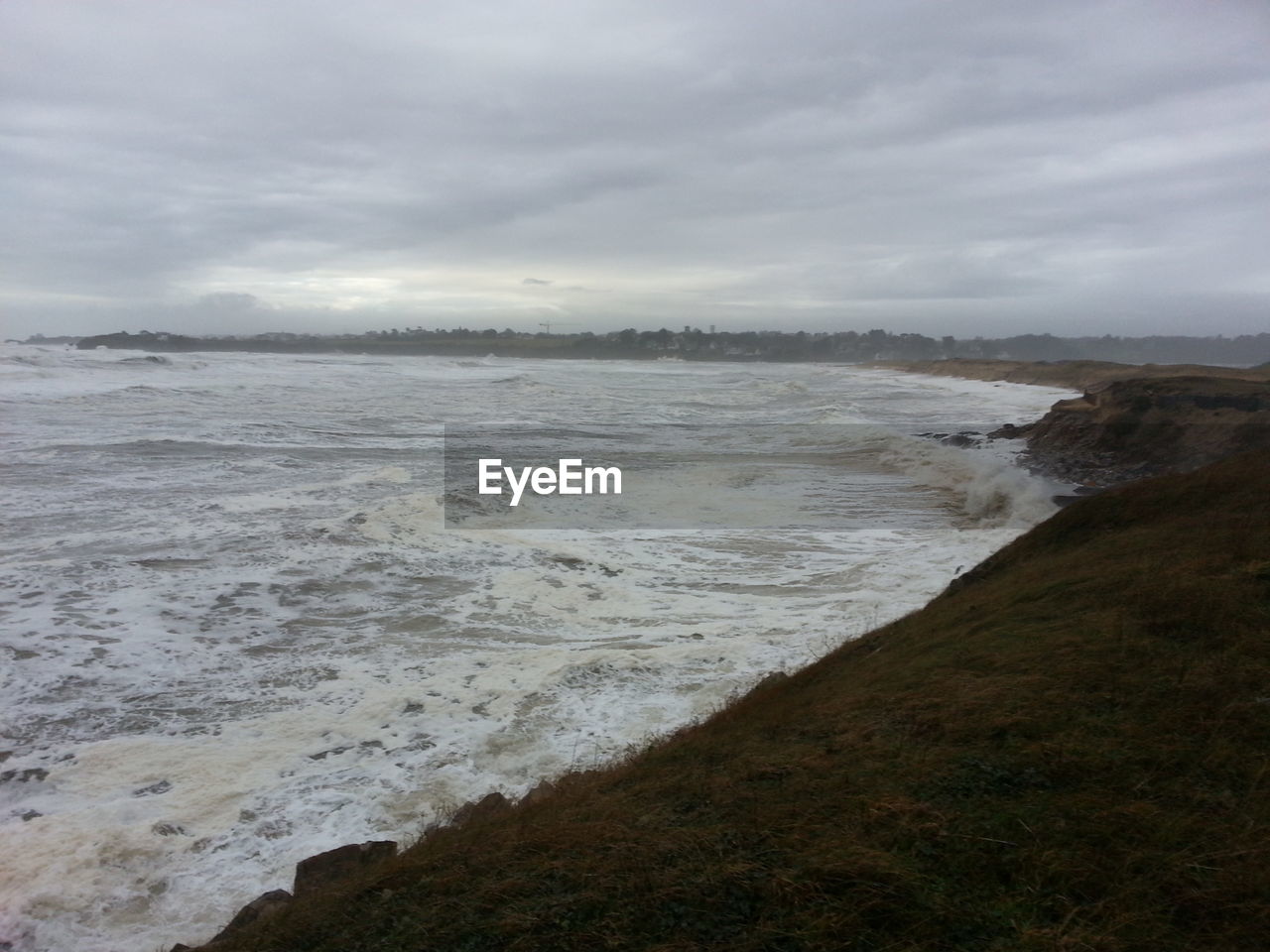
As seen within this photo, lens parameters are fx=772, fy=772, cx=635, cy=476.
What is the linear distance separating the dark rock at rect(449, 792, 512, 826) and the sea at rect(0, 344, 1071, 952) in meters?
0.55

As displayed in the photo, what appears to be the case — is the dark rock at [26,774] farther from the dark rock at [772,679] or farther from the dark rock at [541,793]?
the dark rock at [772,679]

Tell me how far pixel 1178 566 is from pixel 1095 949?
16.5ft

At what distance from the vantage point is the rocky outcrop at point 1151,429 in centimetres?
1967

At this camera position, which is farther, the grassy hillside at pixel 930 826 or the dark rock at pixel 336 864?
the dark rock at pixel 336 864

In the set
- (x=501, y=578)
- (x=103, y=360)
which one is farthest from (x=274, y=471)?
(x=103, y=360)

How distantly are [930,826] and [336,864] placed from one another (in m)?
3.20

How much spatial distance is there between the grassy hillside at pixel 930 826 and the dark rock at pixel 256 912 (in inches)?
15.5
